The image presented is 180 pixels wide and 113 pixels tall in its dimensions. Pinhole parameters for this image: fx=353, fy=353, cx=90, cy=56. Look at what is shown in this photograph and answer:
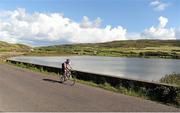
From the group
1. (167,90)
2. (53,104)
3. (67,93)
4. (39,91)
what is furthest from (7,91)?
(167,90)

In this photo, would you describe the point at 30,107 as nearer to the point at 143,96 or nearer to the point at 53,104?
the point at 53,104

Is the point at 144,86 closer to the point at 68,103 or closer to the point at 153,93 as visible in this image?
the point at 153,93

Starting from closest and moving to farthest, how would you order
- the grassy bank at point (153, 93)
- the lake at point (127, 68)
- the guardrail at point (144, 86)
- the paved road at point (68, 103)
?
the paved road at point (68, 103)
the grassy bank at point (153, 93)
the guardrail at point (144, 86)
the lake at point (127, 68)

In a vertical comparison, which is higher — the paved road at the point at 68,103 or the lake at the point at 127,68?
the paved road at the point at 68,103

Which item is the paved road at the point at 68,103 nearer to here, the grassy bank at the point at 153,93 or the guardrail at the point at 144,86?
the grassy bank at the point at 153,93

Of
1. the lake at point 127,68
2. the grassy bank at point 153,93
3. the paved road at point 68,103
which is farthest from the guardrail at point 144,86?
the lake at point 127,68

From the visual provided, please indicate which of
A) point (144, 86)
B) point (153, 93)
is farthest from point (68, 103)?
point (144, 86)

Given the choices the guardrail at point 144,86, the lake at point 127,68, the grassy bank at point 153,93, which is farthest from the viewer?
the lake at point 127,68

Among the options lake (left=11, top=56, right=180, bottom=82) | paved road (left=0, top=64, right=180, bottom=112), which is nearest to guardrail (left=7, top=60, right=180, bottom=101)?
paved road (left=0, top=64, right=180, bottom=112)

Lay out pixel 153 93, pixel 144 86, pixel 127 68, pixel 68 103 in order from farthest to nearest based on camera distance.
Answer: pixel 127 68
pixel 144 86
pixel 153 93
pixel 68 103

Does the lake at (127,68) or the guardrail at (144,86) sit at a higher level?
the guardrail at (144,86)

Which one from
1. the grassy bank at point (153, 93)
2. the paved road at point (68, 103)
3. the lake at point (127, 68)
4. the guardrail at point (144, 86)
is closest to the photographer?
the paved road at point (68, 103)

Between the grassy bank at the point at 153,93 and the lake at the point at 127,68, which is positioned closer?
the grassy bank at the point at 153,93

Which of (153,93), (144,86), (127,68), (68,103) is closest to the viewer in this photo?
(68,103)
